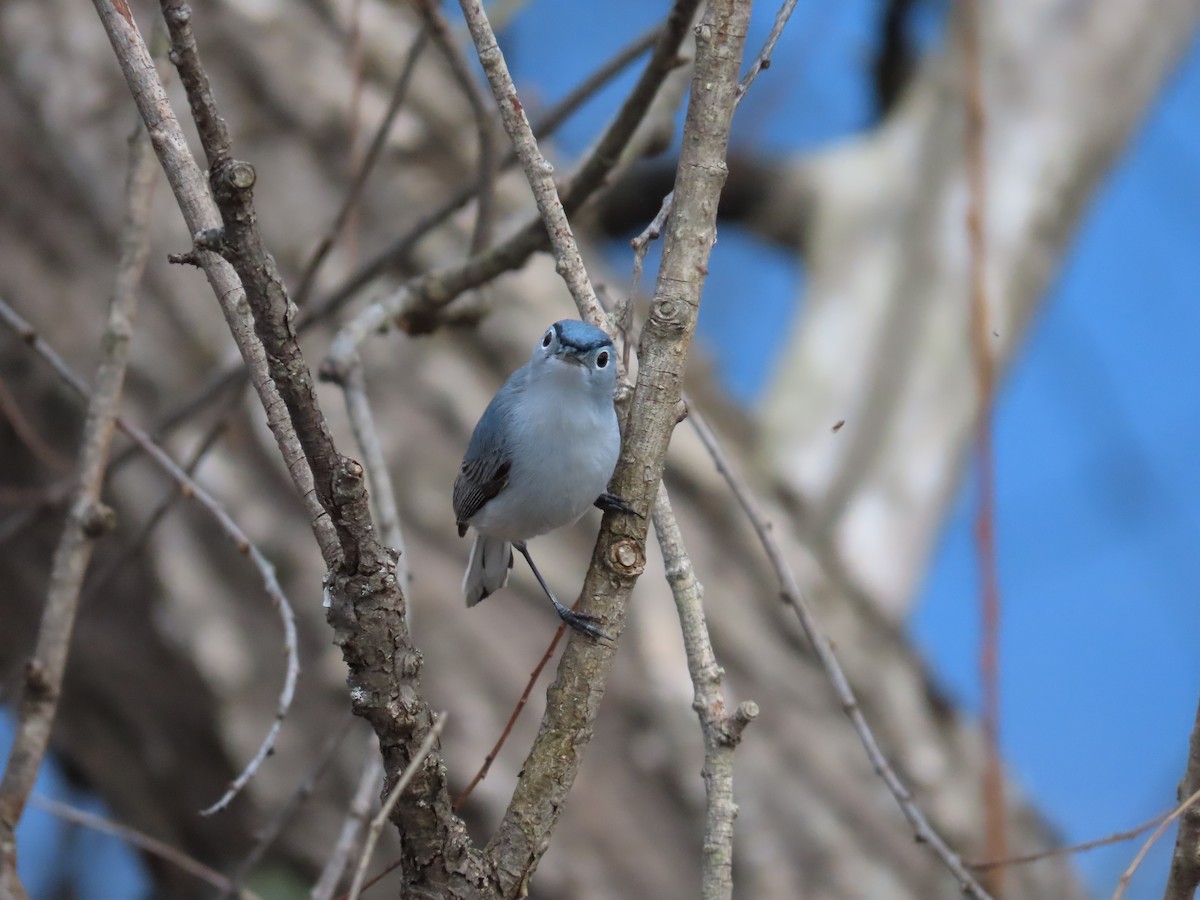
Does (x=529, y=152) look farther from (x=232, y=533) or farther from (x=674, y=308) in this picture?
(x=232, y=533)

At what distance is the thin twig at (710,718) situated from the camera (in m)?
1.49

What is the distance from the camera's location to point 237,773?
355 cm

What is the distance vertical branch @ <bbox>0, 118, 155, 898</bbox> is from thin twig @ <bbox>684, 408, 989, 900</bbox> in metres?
1.11

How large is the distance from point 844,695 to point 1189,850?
0.65m

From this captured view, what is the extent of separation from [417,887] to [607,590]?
46 cm

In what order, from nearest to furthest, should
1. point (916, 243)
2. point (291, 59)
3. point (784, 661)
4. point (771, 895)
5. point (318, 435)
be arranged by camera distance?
point (318, 435) < point (771, 895) < point (784, 661) < point (291, 59) < point (916, 243)

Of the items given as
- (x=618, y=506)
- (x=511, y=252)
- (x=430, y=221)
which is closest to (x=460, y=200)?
(x=430, y=221)

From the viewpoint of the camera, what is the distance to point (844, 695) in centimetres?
188

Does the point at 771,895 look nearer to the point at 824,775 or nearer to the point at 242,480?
the point at 824,775

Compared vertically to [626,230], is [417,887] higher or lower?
lower

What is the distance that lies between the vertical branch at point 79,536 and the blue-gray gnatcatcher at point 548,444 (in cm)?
73

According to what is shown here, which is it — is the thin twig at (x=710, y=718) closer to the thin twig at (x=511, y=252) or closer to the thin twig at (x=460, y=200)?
the thin twig at (x=511, y=252)

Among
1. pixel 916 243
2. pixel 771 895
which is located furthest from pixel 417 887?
pixel 916 243

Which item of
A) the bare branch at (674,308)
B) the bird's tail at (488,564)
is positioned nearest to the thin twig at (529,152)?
the bare branch at (674,308)
